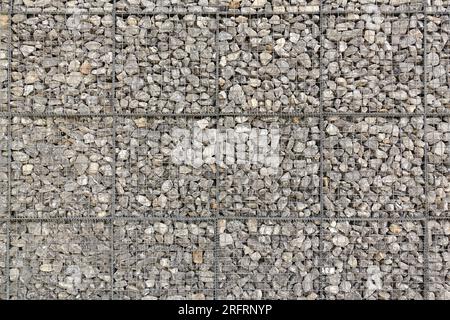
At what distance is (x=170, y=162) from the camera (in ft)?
8.04

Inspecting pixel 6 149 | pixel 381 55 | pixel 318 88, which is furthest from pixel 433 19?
pixel 6 149

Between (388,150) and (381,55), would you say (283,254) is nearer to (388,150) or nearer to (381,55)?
(388,150)

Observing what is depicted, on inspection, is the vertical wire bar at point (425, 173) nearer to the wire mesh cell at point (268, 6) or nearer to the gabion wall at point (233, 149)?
the gabion wall at point (233, 149)

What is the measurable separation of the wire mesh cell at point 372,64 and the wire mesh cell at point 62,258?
140 cm

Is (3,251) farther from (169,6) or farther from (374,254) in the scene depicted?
(374,254)

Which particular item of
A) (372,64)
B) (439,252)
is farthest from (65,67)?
(439,252)

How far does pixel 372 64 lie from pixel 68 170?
1.67 meters

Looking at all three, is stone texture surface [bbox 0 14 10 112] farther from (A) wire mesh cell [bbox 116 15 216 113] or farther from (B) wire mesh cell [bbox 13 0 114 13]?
(A) wire mesh cell [bbox 116 15 216 113]

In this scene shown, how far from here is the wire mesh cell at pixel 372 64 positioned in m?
2.44

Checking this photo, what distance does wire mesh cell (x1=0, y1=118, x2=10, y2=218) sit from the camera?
97.1 inches

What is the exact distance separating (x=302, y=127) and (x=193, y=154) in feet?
1.91

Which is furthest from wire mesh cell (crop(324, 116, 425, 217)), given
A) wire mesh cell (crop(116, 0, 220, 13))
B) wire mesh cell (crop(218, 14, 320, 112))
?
wire mesh cell (crop(116, 0, 220, 13))

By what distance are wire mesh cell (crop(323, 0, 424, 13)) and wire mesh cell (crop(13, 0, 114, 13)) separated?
115 cm

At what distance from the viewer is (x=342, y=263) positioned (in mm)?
2447
